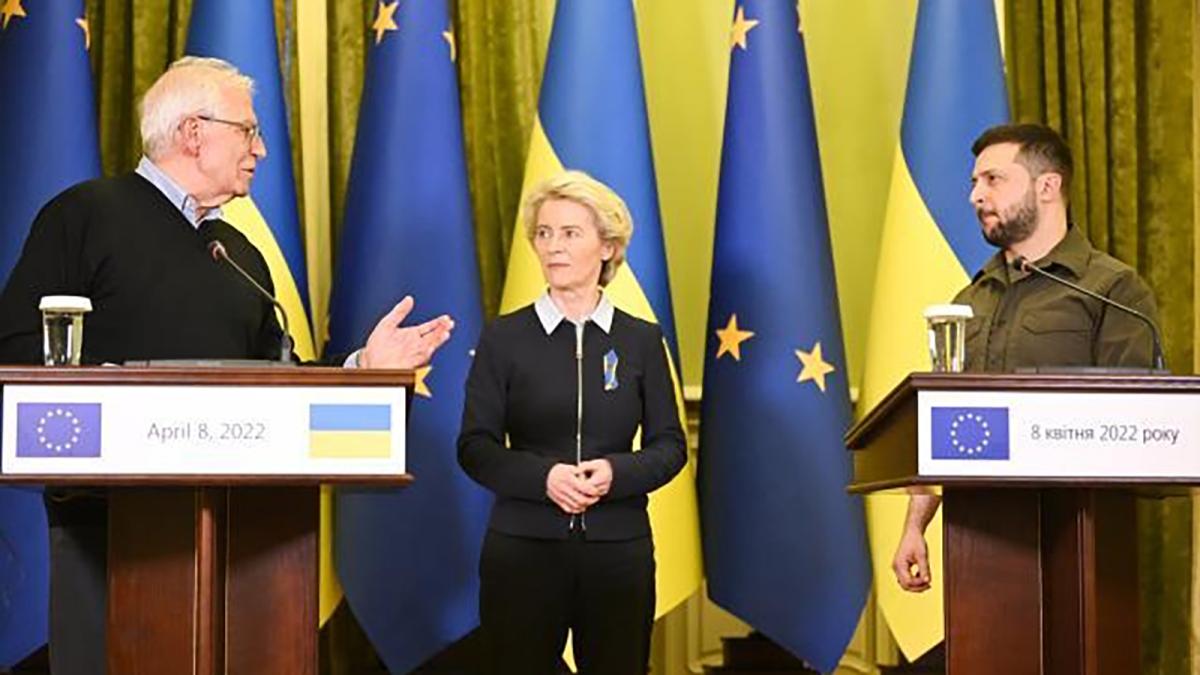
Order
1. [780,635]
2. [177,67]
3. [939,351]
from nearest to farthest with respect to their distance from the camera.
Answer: [939,351]
[177,67]
[780,635]

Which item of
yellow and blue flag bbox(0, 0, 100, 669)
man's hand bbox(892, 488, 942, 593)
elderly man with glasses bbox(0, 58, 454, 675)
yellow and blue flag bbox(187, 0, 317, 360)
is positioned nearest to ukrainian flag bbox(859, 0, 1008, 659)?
man's hand bbox(892, 488, 942, 593)

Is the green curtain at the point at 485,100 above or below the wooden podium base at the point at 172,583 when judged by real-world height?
above

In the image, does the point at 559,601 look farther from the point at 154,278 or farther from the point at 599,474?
the point at 154,278

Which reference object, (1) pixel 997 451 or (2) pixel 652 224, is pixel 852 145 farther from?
(1) pixel 997 451

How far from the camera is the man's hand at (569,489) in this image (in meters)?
3.64

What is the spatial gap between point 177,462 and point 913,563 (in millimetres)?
1741

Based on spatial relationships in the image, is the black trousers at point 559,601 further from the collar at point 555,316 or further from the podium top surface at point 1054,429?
the podium top surface at point 1054,429

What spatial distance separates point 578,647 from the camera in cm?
376

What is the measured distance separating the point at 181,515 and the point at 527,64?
8.52 feet

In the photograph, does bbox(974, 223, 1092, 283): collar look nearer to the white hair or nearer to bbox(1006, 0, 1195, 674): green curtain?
bbox(1006, 0, 1195, 674): green curtain

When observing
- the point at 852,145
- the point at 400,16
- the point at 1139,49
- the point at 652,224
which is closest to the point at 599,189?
the point at 652,224

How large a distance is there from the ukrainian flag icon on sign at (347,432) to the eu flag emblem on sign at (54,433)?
305 mm

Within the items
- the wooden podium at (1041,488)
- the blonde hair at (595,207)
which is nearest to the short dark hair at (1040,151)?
the blonde hair at (595,207)

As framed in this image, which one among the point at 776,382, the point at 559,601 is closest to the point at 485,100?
the point at 776,382
